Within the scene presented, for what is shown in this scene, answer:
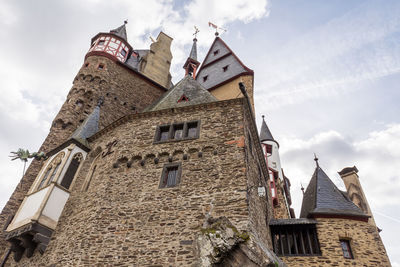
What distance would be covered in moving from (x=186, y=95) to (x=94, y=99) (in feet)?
24.1

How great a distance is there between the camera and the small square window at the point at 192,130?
38.8 ft

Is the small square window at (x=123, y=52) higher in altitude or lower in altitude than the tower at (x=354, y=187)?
higher

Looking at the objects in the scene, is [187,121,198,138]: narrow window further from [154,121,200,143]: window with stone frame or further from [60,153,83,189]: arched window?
[60,153,83,189]: arched window

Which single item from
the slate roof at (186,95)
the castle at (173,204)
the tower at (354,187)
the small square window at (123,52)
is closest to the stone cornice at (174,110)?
the castle at (173,204)

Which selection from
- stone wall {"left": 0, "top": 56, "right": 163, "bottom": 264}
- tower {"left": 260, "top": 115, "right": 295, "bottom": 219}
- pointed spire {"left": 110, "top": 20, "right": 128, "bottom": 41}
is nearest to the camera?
stone wall {"left": 0, "top": 56, "right": 163, "bottom": 264}

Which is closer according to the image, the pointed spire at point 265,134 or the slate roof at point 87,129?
the slate roof at point 87,129

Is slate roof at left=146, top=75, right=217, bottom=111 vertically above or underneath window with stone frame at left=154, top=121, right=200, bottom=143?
above

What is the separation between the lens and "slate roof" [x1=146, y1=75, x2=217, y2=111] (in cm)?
1399

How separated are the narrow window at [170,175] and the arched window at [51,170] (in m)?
5.15

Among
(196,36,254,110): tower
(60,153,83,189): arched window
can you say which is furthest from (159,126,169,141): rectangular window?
(196,36,254,110): tower

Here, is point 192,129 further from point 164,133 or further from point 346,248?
point 346,248

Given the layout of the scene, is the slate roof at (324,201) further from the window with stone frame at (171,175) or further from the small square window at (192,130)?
the window with stone frame at (171,175)

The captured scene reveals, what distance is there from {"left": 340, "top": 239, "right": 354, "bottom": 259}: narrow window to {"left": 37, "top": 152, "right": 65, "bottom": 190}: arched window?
493 inches

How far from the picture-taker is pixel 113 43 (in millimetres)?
23828
